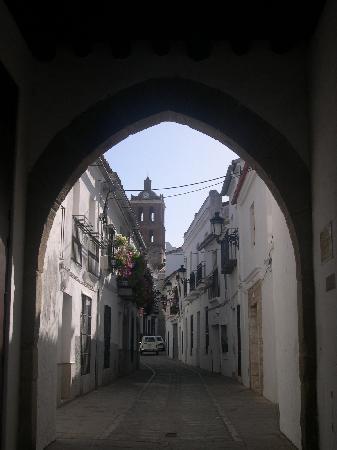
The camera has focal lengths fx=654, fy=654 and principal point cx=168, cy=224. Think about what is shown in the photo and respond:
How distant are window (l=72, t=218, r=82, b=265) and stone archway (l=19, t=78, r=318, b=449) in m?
6.01

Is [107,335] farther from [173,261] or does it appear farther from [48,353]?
[173,261]

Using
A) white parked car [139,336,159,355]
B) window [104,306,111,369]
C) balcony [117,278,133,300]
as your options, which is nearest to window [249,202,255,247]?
window [104,306,111,369]

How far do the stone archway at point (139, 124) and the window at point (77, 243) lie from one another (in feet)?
19.7

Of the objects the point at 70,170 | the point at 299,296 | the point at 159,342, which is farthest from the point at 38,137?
the point at 159,342

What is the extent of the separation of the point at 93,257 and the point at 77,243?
1919 millimetres

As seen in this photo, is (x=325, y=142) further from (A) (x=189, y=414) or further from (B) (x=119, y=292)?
(B) (x=119, y=292)

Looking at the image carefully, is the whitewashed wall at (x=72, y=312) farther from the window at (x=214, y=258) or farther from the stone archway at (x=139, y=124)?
the window at (x=214, y=258)

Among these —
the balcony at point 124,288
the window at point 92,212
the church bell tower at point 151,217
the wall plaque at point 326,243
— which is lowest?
the wall plaque at point 326,243

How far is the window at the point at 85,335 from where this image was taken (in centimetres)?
1302

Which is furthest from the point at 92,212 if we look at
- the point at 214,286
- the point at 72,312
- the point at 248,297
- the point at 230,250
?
the point at 214,286

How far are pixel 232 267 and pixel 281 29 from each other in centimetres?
1324

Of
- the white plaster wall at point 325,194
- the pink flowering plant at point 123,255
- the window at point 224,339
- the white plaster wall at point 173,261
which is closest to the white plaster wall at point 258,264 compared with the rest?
the pink flowering plant at point 123,255

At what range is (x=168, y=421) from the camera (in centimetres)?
882

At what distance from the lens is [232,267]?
18.3 m
